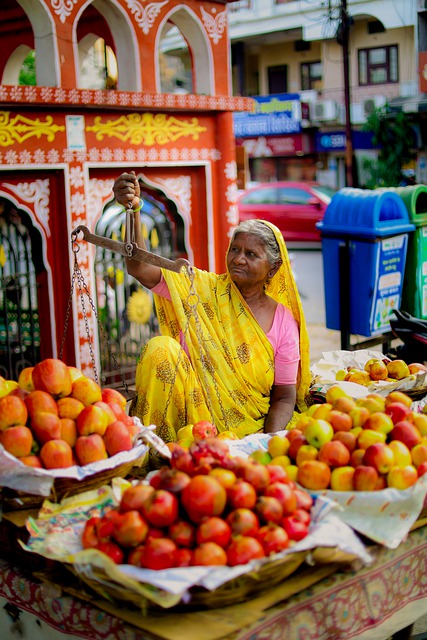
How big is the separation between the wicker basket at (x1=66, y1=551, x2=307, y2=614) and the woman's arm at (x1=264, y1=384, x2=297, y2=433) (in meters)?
1.58

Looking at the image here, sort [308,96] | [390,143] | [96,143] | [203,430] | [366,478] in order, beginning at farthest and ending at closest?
[308,96] → [390,143] → [96,143] → [203,430] → [366,478]

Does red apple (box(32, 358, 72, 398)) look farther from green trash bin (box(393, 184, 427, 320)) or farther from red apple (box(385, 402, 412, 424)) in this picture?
green trash bin (box(393, 184, 427, 320))

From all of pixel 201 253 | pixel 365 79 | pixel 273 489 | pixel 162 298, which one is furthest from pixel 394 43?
pixel 273 489

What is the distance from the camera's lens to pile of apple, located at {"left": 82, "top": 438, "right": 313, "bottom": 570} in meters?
2.21

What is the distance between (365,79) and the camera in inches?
982

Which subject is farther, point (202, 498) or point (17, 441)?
point (17, 441)

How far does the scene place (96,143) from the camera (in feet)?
18.9

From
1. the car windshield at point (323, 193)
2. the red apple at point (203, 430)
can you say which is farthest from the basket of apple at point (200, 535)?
the car windshield at point (323, 193)

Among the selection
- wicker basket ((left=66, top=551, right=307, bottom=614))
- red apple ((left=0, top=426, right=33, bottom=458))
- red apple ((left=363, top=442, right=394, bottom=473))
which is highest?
red apple ((left=0, top=426, right=33, bottom=458))

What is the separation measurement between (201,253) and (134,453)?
13.0ft

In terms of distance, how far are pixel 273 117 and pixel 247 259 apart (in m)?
23.0

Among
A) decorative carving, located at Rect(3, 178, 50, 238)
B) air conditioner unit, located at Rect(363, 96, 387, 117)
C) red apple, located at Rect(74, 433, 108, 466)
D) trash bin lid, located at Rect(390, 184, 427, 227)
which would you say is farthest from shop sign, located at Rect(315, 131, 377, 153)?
red apple, located at Rect(74, 433, 108, 466)

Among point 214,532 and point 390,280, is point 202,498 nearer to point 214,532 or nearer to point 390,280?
point 214,532

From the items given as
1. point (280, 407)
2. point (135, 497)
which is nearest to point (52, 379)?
point (135, 497)
